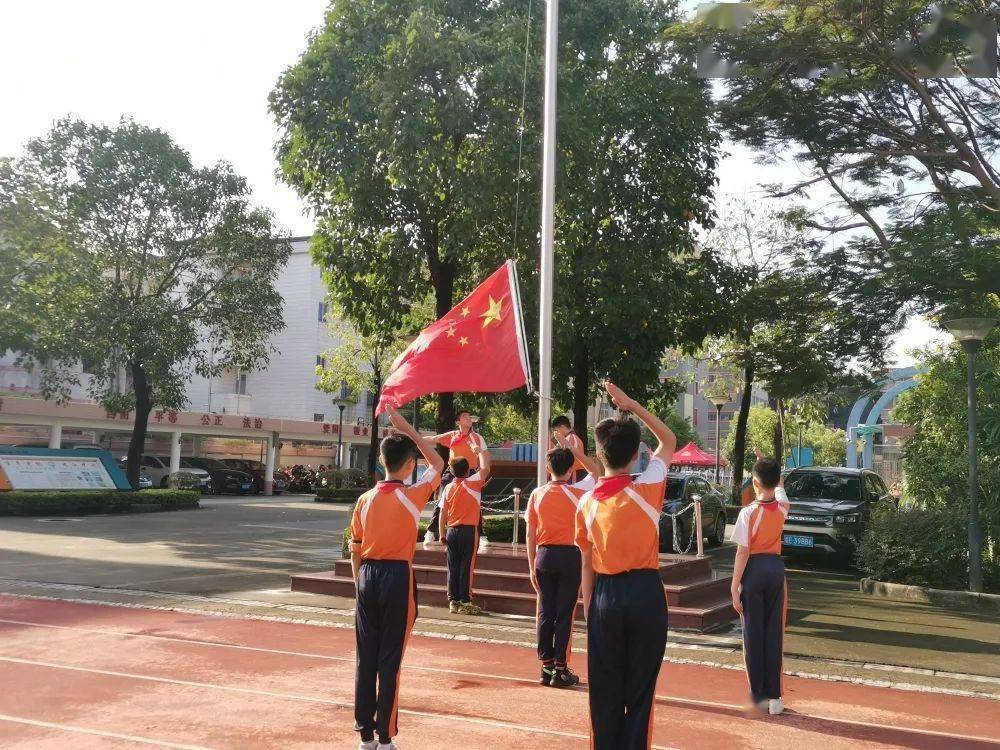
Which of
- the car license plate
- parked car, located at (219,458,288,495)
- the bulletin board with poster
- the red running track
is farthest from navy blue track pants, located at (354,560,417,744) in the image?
parked car, located at (219,458,288,495)

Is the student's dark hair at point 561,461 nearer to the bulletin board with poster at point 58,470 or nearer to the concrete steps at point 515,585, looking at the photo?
the concrete steps at point 515,585

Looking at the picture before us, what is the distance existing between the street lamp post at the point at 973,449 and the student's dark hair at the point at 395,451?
10001 millimetres

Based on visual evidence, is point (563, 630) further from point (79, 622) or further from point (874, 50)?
point (874, 50)

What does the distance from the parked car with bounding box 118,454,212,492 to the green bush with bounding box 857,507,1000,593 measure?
29710 millimetres

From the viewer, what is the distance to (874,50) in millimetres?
13961

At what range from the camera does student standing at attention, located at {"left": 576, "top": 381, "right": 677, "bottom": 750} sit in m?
4.31

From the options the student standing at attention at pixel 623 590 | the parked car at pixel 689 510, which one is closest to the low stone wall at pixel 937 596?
the parked car at pixel 689 510

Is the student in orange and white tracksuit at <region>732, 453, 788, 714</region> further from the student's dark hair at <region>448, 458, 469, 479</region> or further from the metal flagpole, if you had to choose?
the student's dark hair at <region>448, 458, 469, 479</region>

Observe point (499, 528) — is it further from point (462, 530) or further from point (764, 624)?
point (764, 624)

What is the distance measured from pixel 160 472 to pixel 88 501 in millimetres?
12231

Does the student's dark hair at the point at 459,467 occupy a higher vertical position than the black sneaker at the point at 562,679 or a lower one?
higher

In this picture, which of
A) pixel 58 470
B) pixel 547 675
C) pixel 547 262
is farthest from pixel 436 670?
pixel 58 470

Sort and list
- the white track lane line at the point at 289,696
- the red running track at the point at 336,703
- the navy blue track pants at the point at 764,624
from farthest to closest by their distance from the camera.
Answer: the navy blue track pants at the point at 764,624 → the white track lane line at the point at 289,696 → the red running track at the point at 336,703

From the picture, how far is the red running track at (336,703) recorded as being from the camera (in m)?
5.88
